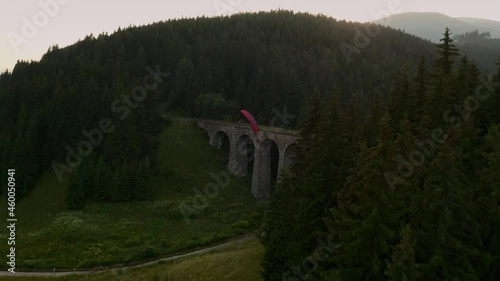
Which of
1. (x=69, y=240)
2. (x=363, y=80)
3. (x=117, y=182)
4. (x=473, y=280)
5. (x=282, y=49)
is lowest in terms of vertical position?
(x=69, y=240)

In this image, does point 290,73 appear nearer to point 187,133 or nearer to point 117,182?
point 187,133

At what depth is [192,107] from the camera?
10450 cm

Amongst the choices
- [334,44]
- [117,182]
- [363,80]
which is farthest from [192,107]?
[334,44]

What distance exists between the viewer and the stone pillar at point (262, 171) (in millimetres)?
71750

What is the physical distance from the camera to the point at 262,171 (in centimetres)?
7200

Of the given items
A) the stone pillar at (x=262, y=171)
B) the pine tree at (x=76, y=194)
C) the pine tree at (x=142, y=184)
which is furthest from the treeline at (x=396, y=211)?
the pine tree at (x=76, y=194)

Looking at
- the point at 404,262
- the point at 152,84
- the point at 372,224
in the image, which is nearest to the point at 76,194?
the point at 152,84

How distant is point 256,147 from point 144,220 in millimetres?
22772

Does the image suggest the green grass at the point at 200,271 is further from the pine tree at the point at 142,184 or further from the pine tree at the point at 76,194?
the pine tree at the point at 142,184

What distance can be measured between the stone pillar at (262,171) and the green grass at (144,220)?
213 centimetres

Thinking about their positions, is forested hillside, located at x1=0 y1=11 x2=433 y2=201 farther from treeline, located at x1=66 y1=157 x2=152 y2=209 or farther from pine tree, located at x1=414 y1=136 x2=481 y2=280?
pine tree, located at x1=414 y1=136 x2=481 y2=280

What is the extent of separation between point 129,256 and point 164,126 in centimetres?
4703

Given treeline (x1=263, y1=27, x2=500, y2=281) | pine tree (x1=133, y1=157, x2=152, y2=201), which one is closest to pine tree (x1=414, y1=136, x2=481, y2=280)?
treeline (x1=263, y1=27, x2=500, y2=281)

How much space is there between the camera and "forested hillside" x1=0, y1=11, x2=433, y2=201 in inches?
3041
